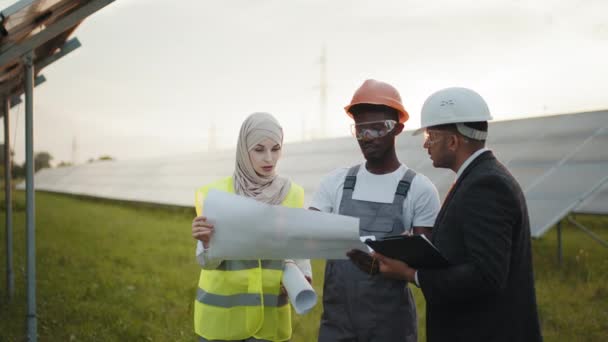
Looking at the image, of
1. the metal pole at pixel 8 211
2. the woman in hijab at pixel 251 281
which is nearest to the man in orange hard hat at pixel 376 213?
Result: the woman in hijab at pixel 251 281

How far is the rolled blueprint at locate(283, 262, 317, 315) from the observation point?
233 centimetres

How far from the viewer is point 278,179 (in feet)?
9.31

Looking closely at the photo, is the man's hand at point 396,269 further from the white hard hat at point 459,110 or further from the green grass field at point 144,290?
the green grass field at point 144,290

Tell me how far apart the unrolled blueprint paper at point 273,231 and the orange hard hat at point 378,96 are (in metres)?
0.76

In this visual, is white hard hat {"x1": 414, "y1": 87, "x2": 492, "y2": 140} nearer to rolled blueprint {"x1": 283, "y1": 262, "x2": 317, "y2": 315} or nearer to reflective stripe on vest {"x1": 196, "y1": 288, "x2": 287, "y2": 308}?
rolled blueprint {"x1": 283, "y1": 262, "x2": 317, "y2": 315}

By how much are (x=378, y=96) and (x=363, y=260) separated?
87 centimetres

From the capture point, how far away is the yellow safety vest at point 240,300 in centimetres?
267

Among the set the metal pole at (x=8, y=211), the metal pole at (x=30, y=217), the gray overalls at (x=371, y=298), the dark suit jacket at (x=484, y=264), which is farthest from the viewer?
the metal pole at (x=8, y=211)

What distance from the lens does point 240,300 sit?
2695 millimetres

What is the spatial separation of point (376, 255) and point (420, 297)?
15.9ft

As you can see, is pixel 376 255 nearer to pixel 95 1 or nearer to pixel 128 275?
pixel 95 1

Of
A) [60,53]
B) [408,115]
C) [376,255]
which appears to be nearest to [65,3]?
[60,53]

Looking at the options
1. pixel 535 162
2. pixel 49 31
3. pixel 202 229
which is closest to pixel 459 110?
pixel 202 229

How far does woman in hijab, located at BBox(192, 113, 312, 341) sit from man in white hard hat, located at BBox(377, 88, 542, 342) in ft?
2.42
